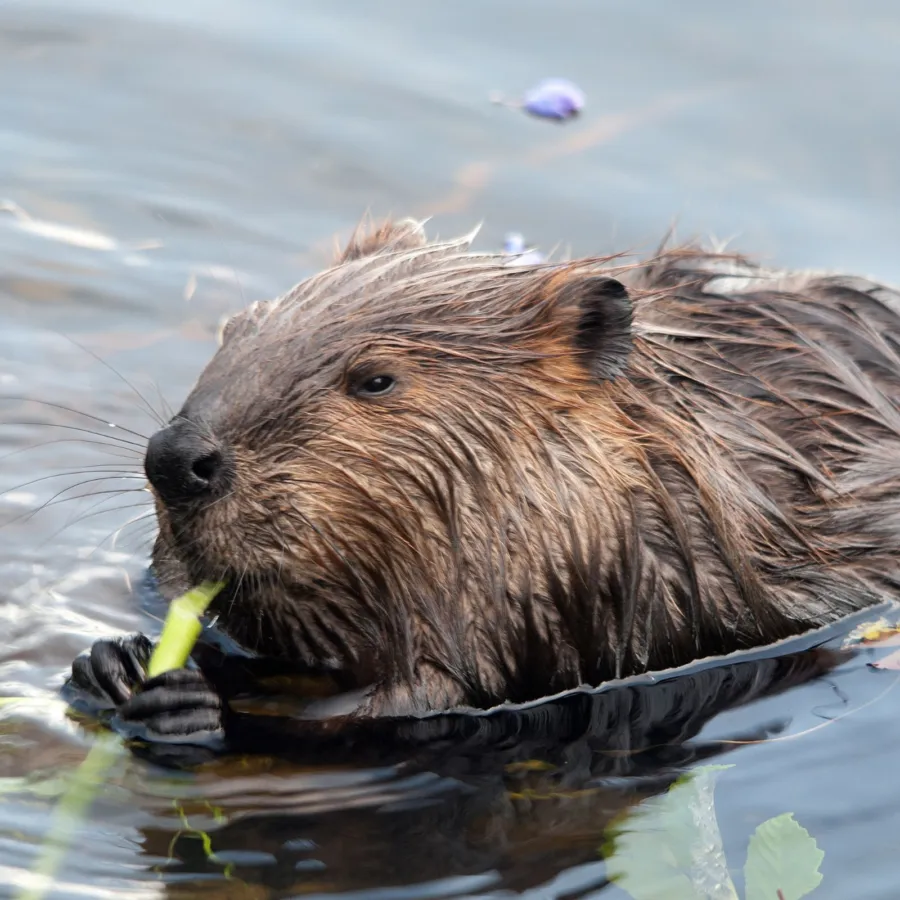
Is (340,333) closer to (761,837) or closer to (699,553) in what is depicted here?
(699,553)

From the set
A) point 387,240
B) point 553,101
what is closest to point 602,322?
point 387,240

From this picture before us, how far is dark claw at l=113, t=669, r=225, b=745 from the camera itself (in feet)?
11.5

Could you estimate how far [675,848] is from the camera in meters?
3.34

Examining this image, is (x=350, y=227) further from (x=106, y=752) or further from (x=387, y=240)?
(x=106, y=752)

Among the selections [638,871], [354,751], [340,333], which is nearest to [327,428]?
[340,333]

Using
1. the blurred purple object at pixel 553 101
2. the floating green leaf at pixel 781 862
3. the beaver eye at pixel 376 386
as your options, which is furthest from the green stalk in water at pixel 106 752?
the blurred purple object at pixel 553 101

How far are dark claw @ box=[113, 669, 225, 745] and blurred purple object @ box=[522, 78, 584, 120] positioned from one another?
3.16 m

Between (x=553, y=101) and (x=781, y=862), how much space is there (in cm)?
351

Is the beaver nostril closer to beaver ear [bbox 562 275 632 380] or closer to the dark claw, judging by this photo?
the dark claw

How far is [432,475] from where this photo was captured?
11.3ft

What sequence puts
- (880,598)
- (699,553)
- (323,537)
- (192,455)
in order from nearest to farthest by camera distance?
(192,455) → (323,537) → (699,553) → (880,598)

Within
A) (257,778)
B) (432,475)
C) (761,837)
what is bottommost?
(257,778)

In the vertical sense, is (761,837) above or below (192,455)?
below

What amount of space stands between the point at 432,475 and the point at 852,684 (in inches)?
43.7
